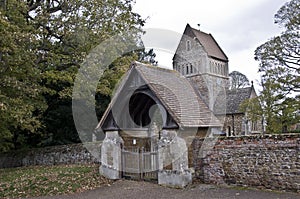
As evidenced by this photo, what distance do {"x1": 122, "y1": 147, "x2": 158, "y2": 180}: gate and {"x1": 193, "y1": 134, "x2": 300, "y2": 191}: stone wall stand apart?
5.46ft

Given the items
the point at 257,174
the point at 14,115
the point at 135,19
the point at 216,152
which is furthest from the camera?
the point at 135,19

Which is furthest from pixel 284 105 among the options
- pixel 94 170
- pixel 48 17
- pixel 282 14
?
pixel 48 17

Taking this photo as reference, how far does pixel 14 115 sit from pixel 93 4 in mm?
7051

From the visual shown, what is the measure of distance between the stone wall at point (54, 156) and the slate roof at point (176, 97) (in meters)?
5.16

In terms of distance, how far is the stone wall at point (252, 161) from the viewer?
884cm

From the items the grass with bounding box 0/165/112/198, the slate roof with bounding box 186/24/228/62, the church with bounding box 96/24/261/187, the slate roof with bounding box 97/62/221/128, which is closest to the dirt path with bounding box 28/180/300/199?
the church with bounding box 96/24/261/187

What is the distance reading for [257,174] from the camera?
9.55m

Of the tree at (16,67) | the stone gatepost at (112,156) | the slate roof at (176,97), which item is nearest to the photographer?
the slate roof at (176,97)

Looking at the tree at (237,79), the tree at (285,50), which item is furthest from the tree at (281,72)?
the tree at (237,79)

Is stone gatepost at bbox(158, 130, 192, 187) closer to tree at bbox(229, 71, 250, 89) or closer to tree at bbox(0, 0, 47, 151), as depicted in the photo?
tree at bbox(0, 0, 47, 151)

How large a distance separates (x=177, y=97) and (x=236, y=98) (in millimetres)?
23972

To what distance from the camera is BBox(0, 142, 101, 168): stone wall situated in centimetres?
1616

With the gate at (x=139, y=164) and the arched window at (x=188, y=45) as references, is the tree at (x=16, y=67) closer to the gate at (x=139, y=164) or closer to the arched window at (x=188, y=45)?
the gate at (x=139, y=164)

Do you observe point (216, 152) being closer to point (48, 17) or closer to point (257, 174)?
point (257, 174)
